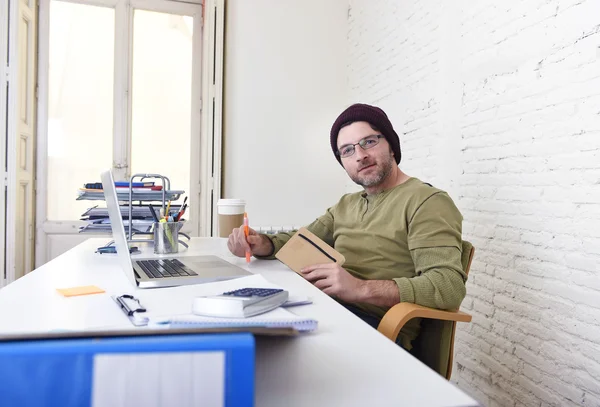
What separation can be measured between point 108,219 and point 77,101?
2.17 meters

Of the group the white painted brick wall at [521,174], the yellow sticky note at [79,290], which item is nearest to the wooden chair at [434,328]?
the white painted brick wall at [521,174]

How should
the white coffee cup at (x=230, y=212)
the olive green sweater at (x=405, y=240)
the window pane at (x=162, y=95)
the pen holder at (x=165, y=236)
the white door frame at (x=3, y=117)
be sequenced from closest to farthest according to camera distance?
the olive green sweater at (x=405, y=240), the pen holder at (x=165, y=236), the white coffee cup at (x=230, y=212), the white door frame at (x=3, y=117), the window pane at (x=162, y=95)

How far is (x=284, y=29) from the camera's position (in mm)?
3719

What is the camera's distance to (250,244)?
Result: 1.68m

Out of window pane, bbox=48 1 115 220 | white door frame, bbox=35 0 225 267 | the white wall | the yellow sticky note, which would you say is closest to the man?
the yellow sticky note

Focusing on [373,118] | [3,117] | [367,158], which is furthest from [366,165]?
[3,117]

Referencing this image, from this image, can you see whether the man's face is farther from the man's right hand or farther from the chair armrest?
the chair armrest

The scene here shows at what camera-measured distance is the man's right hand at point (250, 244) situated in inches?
65.9

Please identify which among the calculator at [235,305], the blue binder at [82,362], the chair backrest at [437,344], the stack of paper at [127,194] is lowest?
the chair backrest at [437,344]

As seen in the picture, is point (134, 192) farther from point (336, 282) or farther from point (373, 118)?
point (336, 282)

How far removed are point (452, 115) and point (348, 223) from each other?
1032mm

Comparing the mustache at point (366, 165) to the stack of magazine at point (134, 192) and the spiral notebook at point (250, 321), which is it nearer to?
the stack of magazine at point (134, 192)

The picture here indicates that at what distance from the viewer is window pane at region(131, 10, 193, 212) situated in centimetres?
395

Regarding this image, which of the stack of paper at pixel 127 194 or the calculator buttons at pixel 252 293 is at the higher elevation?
the stack of paper at pixel 127 194
